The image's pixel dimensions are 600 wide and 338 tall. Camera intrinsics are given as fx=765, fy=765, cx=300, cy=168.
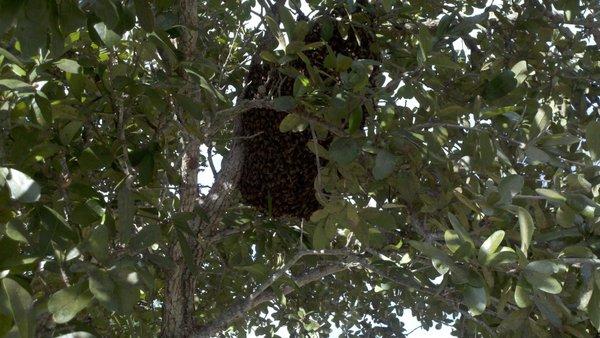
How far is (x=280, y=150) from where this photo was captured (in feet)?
6.10

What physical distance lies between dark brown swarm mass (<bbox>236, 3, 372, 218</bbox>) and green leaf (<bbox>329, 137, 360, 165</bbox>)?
9.5 inches

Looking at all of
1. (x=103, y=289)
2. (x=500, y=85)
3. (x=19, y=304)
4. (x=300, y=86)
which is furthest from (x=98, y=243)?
(x=500, y=85)

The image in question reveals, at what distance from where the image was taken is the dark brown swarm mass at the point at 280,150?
1.83 meters

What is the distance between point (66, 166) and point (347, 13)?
76 cm

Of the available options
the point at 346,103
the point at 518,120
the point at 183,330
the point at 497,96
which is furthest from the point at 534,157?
the point at 183,330

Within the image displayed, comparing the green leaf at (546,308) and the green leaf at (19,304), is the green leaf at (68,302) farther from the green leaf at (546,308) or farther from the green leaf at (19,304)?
the green leaf at (546,308)

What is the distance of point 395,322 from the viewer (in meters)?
3.10

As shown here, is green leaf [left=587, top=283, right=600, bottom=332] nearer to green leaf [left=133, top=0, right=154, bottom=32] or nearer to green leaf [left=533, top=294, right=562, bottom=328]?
green leaf [left=533, top=294, right=562, bottom=328]

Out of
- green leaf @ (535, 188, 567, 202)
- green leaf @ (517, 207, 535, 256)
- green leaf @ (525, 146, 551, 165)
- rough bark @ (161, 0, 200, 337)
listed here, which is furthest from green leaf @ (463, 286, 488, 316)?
rough bark @ (161, 0, 200, 337)

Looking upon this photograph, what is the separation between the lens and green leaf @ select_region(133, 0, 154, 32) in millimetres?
1319

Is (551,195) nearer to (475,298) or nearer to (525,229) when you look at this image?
(525,229)

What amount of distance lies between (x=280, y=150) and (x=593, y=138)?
73cm

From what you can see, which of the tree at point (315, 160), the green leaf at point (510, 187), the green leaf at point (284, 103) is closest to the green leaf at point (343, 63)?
the tree at point (315, 160)

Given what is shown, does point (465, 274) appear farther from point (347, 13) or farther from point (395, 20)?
point (395, 20)
